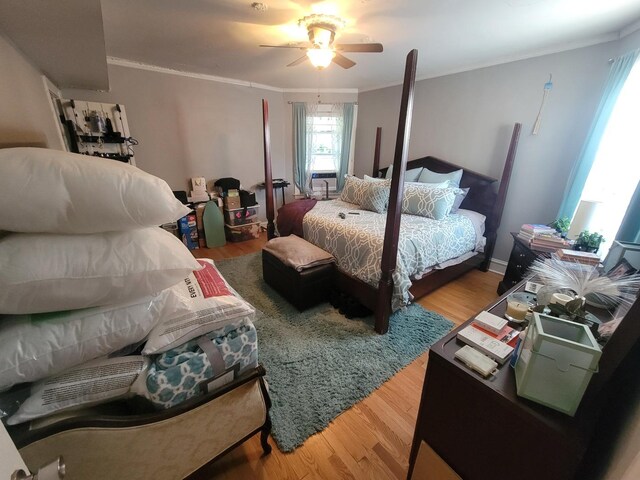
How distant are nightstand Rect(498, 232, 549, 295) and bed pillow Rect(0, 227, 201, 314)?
8.16ft

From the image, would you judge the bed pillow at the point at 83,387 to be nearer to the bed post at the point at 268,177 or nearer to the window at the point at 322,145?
the bed post at the point at 268,177

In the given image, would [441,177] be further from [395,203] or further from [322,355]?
[322,355]

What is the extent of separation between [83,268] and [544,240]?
2.78 meters

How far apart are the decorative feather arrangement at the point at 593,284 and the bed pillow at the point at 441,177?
2.28m

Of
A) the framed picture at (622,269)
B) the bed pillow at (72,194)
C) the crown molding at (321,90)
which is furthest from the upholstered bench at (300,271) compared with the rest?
the crown molding at (321,90)

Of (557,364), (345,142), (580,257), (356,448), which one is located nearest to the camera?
(557,364)

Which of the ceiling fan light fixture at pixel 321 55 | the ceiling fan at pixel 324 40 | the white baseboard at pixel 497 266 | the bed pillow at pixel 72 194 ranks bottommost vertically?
the white baseboard at pixel 497 266

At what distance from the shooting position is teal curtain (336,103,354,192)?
426cm

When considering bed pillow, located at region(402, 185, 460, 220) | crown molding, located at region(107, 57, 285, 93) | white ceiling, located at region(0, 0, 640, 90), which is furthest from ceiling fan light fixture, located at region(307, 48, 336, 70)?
crown molding, located at region(107, 57, 285, 93)

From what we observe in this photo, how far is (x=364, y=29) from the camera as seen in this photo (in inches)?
81.4

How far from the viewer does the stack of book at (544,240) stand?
1969 mm

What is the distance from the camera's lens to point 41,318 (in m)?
0.67

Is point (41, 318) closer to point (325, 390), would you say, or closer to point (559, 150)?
point (325, 390)

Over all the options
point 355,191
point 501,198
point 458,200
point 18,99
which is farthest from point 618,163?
point 18,99
